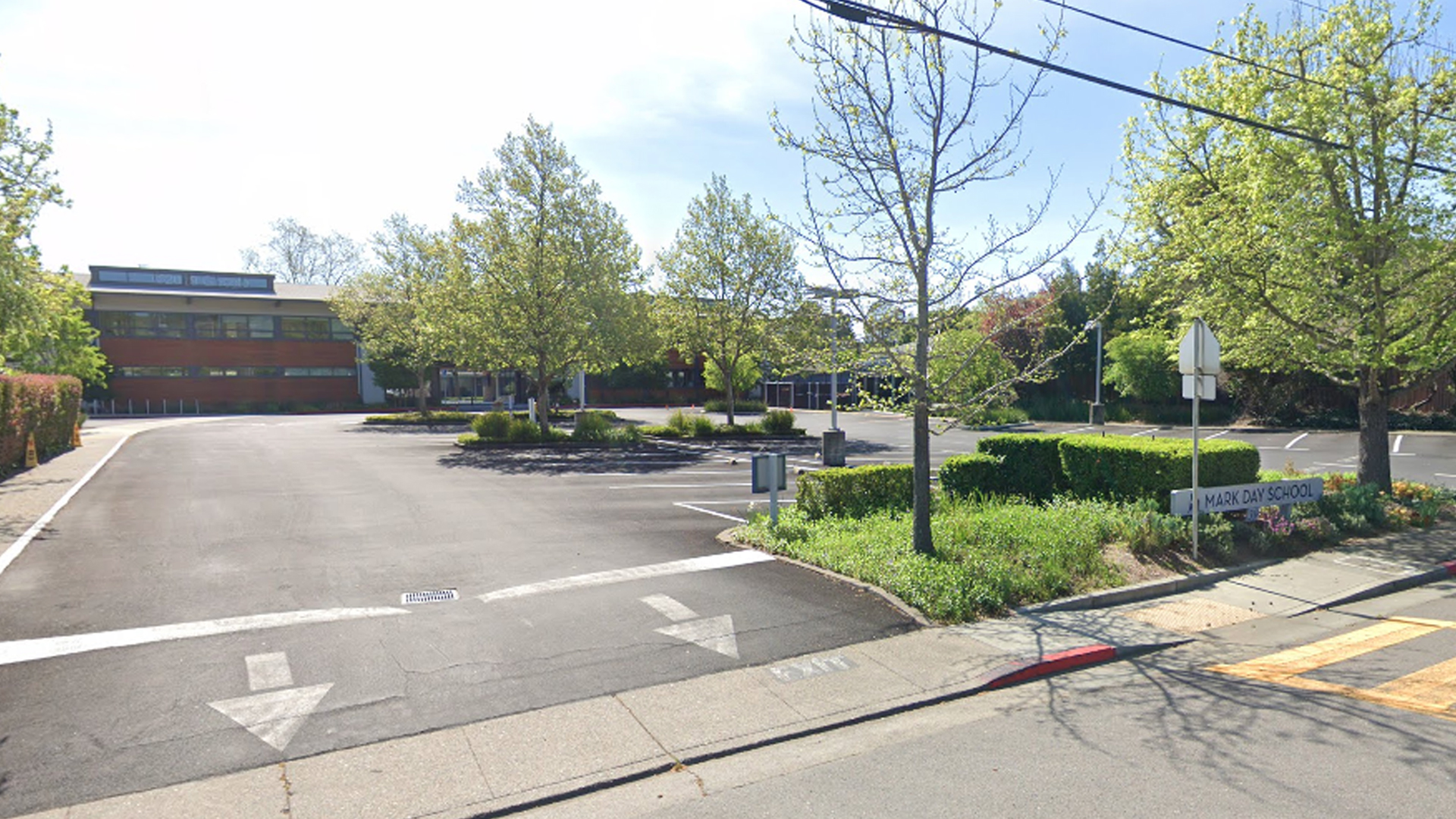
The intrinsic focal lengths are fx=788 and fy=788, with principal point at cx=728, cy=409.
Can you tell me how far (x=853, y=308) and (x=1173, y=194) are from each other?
8.09 metres

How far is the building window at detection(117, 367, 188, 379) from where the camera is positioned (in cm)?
4956

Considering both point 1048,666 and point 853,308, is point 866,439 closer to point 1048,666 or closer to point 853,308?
point 853,308

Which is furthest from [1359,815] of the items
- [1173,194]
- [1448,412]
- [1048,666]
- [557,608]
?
[1448,412]

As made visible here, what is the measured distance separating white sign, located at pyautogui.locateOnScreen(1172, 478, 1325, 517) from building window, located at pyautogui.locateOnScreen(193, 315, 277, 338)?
5639 centimetres

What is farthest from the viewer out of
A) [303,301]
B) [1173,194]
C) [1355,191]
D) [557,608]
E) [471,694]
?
[303,301]

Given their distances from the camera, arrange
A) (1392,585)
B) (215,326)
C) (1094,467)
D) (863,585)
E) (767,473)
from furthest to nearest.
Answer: (215,326)
(1094,467)
(767,473)
(1392,585)
(863,585)

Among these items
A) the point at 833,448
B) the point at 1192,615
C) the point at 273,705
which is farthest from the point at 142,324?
the point at 1192,615

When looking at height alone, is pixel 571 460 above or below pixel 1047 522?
below

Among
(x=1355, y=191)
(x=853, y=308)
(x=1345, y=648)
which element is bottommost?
(x=1345, y=648)

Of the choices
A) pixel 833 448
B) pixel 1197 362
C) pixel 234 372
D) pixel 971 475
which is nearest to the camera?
pixel 1197 362

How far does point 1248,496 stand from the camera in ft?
35.3

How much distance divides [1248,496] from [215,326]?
191 feet

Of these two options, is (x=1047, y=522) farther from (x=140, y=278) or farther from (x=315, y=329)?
(x=140, y=278)

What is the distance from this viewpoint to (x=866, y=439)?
33.6 m
